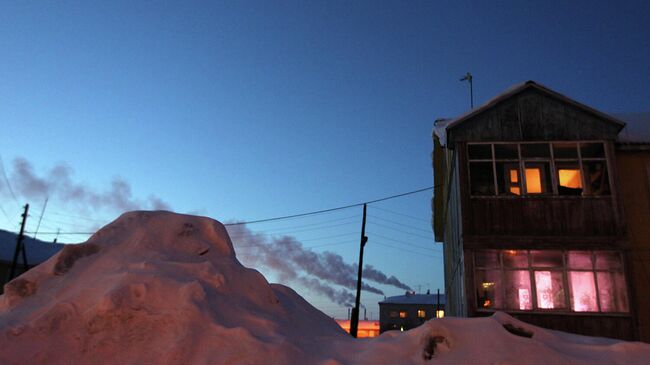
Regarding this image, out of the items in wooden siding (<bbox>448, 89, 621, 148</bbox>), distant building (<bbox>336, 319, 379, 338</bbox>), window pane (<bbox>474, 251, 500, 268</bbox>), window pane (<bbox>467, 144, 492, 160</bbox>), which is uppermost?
wooden siding (<bbox>448, 89, 621, 148</bbox>)

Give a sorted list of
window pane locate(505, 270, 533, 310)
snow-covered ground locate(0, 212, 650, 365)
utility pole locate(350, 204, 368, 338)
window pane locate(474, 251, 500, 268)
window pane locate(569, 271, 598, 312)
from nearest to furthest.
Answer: snow-covered ground locate(0, 212, 650, 365) → window pane locate(569, 271, 598, 312) → window pane locate(505, 270, 533, 310) → window pane locate(474, 251, 500, 268) → utility pole locate(350, 204, 368, 338)

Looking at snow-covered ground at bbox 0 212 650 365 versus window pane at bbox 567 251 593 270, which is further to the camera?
window pane at bbox 567 251 593 270

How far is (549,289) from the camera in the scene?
14492 mm

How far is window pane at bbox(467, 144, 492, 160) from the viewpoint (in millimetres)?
15906

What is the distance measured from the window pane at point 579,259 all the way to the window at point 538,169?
182cm

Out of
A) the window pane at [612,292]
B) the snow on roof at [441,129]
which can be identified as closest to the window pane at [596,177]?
the window pane at [612,292]

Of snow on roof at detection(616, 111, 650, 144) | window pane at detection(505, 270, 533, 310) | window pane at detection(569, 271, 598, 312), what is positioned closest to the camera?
window pane at detection(569, 271, 598, 312)

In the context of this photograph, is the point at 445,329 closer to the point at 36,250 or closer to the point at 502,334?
the point at 502,334

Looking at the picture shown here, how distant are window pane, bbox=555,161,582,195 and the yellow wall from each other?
46.7 inches

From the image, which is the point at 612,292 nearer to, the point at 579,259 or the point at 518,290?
the point at 579,259

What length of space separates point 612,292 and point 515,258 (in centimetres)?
267

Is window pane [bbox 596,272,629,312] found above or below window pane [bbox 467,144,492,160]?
below

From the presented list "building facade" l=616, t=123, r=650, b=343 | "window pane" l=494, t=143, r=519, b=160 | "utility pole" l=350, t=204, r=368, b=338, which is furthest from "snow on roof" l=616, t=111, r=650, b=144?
"utility pole" l=350, t=204, r=368, b=338

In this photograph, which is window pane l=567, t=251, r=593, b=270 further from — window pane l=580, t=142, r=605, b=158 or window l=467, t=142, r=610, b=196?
window pane l=580, t=142, r=605, b=158
